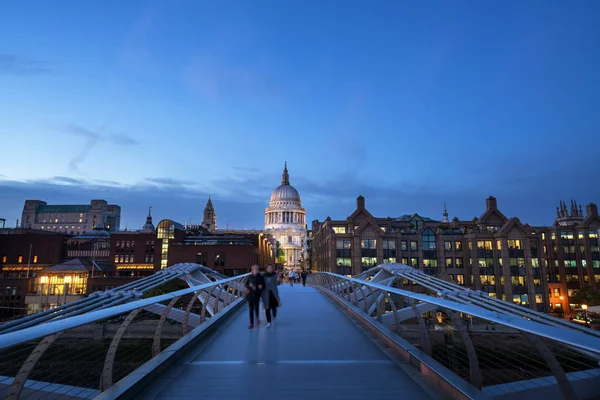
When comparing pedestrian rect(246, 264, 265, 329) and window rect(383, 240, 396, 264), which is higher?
window rect(383, 240, 396, 264)

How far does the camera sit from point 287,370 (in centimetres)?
597

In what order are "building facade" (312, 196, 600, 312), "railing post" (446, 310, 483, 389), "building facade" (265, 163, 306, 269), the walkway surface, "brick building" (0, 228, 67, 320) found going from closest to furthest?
1. "railing post" (446, 310, 483, 389)
2. the walkway surface
3. "building facade" (312, 196, 600, 312)
4. "brick building" (0, 228, 67, 320)
5. "building facade" (265, 163, 306, 269)

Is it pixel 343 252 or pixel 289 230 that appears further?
pixel 289 230

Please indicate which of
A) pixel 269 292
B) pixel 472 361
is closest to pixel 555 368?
pixel 472 361

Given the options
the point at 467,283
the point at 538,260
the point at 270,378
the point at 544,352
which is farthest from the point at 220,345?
the point at 538,260

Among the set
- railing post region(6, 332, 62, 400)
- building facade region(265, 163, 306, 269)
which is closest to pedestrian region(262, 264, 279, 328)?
railing post region(6, 332, 62, 400)

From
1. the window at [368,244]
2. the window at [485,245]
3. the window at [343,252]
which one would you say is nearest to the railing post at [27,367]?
the window at [343,252]

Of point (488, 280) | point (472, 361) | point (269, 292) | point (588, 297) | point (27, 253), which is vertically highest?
point (27, 253)

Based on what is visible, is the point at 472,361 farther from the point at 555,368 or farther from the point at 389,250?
the point at 389,250

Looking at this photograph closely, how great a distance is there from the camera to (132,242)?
85250mm

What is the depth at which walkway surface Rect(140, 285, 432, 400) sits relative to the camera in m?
4.97

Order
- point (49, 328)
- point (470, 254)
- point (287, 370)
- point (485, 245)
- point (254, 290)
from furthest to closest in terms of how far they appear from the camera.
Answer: point (470, 254) → point (485, 245) → point (254, 290) → point (287, 370) → point (49, 328)

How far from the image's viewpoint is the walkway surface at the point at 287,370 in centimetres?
497

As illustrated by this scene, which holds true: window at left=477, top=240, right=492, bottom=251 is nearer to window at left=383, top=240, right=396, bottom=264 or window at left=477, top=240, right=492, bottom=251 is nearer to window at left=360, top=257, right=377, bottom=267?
window at left=383, top=240, right=396, bottom=264
